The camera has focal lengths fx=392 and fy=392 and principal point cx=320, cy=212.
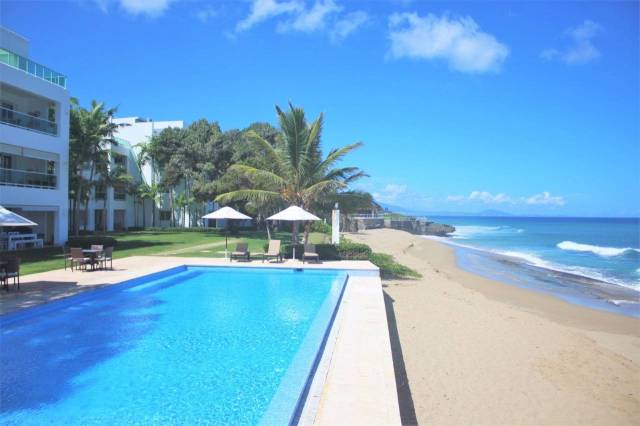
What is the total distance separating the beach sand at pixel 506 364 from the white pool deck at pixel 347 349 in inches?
27.4

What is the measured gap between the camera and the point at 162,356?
6.37 m

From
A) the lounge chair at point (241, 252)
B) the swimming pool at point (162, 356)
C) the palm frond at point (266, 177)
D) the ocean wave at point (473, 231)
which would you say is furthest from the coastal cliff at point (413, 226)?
the swimming pool at point (162, 356)

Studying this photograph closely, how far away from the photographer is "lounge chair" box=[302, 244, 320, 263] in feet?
49.0

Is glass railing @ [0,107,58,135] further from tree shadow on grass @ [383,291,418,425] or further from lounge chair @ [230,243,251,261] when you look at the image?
tree shadow on grass @ [383,291,418,425]

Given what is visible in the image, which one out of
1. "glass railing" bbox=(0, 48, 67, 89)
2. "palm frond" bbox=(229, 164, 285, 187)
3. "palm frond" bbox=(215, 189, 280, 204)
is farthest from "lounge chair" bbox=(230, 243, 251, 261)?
"glass railing" bbox=(0, 48, 67, 89)

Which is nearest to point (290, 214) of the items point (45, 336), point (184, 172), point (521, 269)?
point (45, 336)

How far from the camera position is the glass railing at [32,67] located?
1827 centimetres

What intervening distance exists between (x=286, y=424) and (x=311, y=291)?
285 inches

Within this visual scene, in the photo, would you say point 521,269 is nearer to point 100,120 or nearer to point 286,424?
point 286,424

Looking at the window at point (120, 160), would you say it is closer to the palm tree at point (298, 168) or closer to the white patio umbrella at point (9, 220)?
the palm tree at point (298, 168)

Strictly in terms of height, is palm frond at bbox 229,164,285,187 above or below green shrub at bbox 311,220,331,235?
above

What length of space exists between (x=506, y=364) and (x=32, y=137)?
2240 centimetres

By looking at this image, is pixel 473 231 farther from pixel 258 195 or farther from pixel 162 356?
pixel 162 356

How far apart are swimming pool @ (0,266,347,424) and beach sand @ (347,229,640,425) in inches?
65.8
